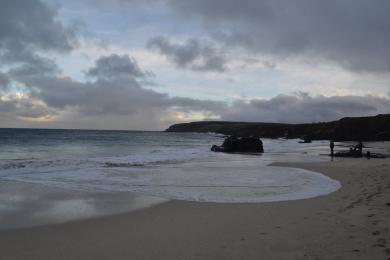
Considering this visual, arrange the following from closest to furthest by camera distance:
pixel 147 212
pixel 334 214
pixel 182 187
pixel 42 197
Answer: pixel 334 214 < pixel 147 212 < pixel 42 197 < pixel 182 187

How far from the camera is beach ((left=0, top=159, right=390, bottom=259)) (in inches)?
260

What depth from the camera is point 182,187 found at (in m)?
15.1

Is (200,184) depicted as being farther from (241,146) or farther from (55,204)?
(241,146)

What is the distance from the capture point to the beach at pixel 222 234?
6605 millimetres

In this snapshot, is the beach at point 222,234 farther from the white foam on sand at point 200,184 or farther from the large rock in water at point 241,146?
the large rock in water at point 241,146

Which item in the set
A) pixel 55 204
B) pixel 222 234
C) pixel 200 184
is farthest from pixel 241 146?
pixel 222 234

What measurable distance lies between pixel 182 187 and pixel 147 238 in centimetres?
742

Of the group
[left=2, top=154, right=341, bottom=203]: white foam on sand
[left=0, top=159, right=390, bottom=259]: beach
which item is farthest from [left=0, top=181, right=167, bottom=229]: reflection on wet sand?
[left=2, top=154, right=341, bottom=203]: white foam on sand

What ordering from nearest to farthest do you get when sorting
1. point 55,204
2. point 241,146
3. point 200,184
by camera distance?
point 55,204 → point 200,184 → point 241,146

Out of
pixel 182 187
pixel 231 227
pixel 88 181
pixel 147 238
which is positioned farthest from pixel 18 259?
pixel 88 181

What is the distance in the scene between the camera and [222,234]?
7.86m

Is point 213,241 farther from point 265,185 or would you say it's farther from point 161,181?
point 161,181

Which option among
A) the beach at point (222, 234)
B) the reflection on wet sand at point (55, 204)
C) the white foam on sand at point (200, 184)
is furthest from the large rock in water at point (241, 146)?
the beach at point (222, 234)

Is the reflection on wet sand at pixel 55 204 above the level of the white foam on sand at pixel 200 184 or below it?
below
